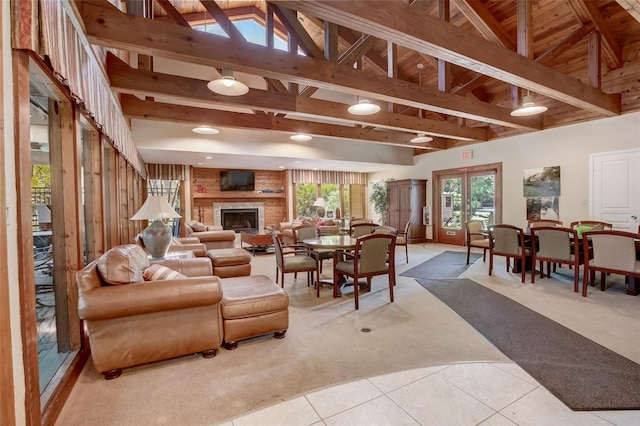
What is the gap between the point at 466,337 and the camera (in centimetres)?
268

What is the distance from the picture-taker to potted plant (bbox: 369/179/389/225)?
9.82 meters

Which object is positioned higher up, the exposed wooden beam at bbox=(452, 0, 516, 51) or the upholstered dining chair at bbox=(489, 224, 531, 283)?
the exposed wooden beam at bbox=(452, 0, 516, 51)

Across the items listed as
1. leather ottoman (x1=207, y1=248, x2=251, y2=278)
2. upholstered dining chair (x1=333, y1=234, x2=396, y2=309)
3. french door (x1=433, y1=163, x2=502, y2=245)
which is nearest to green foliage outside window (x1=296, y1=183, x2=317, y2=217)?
french door (x1=433, y1=163, x2=502, y2=245)

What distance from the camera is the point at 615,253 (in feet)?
11.2

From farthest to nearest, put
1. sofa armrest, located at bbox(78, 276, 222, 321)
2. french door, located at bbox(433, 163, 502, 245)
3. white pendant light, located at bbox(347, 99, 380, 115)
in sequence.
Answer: french door, located at bbox(433, 163, 502, 245)
white pendant light, located at bbox(347, 99, 380, 115)
sofa armrest, located at bbox(78, 276, 222, 321)

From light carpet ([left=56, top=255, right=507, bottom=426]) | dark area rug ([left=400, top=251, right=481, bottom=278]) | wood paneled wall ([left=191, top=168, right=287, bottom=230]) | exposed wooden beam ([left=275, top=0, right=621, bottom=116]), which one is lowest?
light carpet ([left=56, top=255, right=507, bottom=426])

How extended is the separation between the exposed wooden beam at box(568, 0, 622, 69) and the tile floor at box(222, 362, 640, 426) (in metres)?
5.39

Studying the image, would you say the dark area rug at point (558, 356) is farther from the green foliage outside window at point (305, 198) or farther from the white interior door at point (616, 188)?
the green foliage outside window at point (305, 198)

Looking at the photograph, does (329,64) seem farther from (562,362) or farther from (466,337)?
(562,362)

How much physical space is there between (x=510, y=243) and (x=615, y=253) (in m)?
1.22

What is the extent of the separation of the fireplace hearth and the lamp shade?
21.5ft

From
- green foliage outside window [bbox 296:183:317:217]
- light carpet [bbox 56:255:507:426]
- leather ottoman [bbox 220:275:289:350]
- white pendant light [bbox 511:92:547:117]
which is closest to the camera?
light carpet [bbox 56:255:507:426]

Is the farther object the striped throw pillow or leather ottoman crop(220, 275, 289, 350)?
leather ottoman crop(220, 275, 289, 350)

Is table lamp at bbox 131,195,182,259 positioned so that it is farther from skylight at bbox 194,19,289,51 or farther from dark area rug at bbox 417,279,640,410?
skylight at bbox 194,19,289,51
